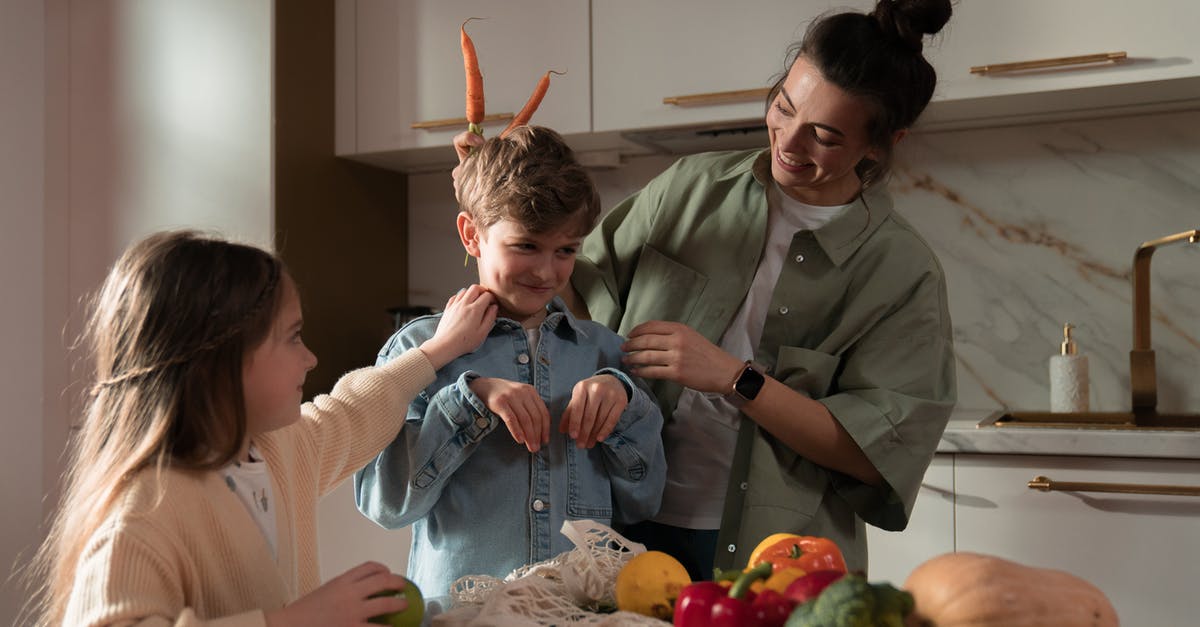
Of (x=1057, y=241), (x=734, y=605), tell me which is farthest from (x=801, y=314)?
(x=1057, y=241)

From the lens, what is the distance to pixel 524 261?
1180 mm

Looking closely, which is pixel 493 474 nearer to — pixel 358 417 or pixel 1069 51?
pixel 358 417

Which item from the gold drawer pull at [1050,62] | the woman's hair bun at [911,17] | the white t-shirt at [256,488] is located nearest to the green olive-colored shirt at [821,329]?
the woman's hair bun at [911,17]

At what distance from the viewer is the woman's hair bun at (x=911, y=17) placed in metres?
1.21

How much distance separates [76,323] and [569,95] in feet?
4.33

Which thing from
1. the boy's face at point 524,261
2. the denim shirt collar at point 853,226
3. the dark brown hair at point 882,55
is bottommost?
the boy's face at point 524,261

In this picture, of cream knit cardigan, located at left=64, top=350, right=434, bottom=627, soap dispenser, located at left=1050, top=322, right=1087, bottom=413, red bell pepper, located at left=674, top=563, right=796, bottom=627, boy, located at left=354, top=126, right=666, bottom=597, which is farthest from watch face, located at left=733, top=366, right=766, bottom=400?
soap dispenser, located at left=1050, top=322, right=1087, bottom=413

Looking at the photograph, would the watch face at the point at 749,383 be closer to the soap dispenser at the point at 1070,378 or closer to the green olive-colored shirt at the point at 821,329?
the green olive-colored shirt at the point at 821,329

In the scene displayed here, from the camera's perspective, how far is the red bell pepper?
700 millimetres

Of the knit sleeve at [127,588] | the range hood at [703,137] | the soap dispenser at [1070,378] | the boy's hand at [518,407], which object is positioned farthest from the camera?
the range hood at [703,137]

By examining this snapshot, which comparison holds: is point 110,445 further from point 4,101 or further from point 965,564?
point 4,101

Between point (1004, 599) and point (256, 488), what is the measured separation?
633mm

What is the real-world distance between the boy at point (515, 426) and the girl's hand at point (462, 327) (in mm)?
26

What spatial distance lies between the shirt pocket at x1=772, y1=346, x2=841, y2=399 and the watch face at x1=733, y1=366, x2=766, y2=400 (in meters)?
0.09
